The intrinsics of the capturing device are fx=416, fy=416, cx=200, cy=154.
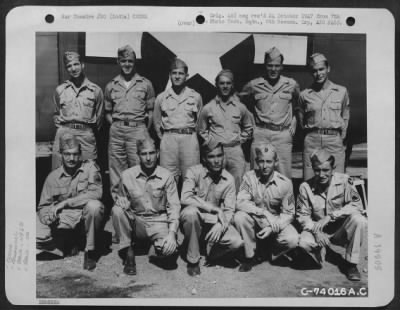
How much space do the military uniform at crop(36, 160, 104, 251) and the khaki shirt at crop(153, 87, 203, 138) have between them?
256mm

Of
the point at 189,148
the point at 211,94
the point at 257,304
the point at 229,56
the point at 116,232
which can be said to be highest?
the point at 229,56

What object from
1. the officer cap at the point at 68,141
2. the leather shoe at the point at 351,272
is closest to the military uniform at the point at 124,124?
the officer cap at the point at 68,141

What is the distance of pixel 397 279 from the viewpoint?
1.33 m

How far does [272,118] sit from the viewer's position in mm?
1329

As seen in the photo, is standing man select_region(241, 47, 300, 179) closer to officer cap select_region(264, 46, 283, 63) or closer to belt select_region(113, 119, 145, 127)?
officer cap select_region(264, 46, 283, 63)

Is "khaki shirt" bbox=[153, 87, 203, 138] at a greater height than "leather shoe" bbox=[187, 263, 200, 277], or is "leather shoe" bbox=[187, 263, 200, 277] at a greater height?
"khaki shirt" bbox=[153, 87, 203, 138]

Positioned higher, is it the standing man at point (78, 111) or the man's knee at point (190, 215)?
the standing man at point (78, 111)

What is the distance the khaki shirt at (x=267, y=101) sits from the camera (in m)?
1.33

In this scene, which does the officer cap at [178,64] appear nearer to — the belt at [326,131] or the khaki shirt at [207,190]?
the khaki shirt at [207,190]

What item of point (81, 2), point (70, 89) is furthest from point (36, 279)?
point (81, 2)

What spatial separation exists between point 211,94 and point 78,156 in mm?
467

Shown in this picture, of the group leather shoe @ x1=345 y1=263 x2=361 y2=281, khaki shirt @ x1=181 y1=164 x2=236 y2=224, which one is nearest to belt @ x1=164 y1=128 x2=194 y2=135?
khaki shirt @ x1=181 y1=164 x2=236 y2=224

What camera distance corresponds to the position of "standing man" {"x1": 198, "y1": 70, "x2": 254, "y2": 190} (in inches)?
52.0

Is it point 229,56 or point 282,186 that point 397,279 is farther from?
point 229,56
